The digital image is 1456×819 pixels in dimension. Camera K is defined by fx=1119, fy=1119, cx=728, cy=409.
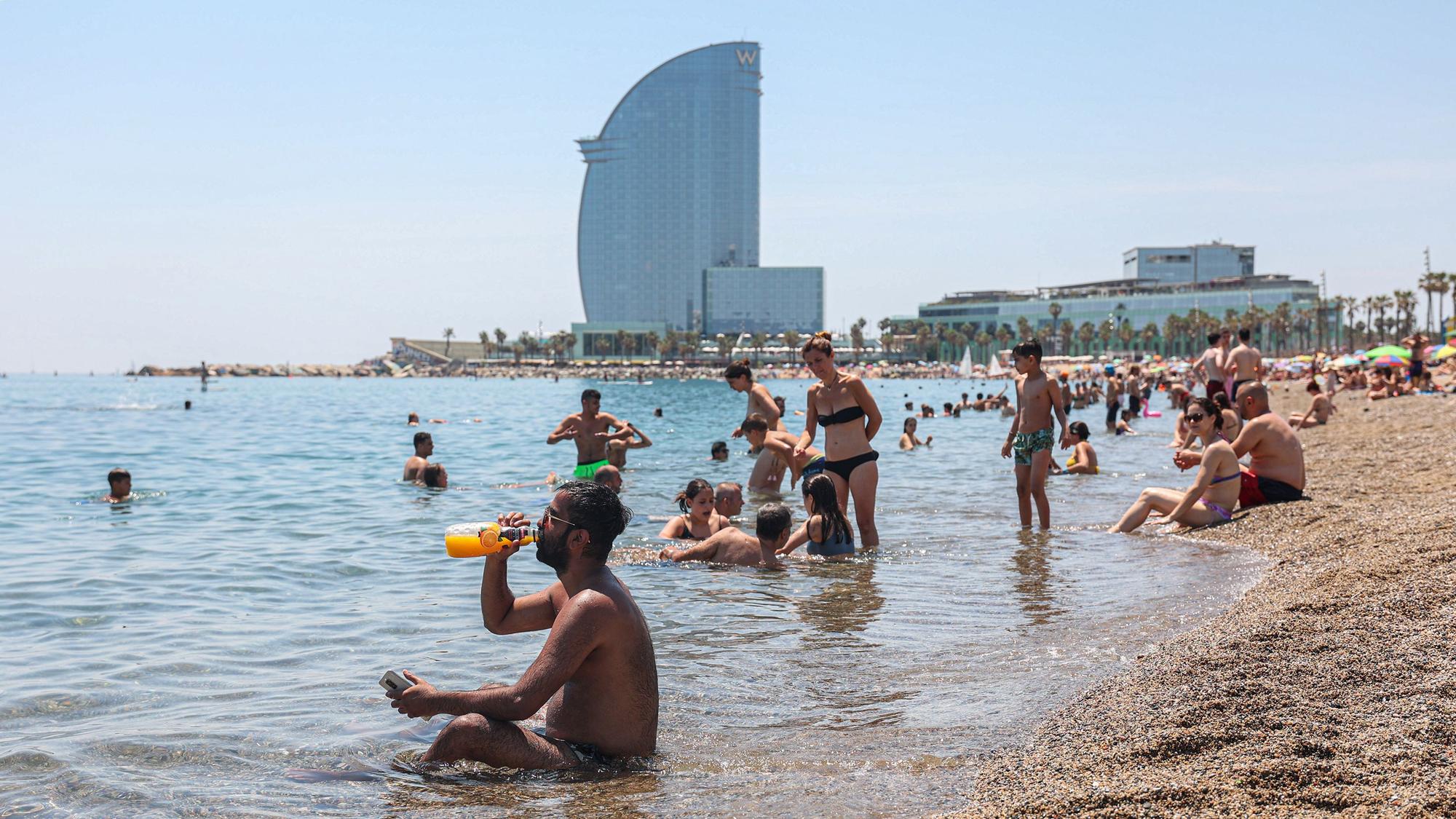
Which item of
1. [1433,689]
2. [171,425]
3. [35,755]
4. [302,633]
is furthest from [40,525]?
[171,425]

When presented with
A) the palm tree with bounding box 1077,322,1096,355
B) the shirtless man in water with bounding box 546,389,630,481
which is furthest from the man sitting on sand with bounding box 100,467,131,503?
the palm tree with bounding box 1077,322,1096,355

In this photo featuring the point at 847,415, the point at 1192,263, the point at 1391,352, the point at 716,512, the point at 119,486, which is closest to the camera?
the point at 847,415

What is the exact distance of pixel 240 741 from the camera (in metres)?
4.80

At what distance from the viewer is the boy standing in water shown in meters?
10.4

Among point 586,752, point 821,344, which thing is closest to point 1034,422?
point 821,344

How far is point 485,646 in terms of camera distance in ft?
21.1

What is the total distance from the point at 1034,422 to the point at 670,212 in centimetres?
18779

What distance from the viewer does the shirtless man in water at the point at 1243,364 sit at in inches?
591

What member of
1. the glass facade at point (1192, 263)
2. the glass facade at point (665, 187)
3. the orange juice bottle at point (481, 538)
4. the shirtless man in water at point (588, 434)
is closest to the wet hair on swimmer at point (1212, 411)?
the shirtless man in water at point (588, 434)

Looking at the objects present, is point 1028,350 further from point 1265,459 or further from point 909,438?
point 909,438

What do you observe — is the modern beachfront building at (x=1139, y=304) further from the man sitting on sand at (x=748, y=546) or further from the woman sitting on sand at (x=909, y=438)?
the man sitting on sand at (x=748, y=546)

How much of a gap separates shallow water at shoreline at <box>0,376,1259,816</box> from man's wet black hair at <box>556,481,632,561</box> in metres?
0.90

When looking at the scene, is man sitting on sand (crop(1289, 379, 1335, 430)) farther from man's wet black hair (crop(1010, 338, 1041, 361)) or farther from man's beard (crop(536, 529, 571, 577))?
man's beard (crop(536, 529, 571, 577))

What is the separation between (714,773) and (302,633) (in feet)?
12.1
